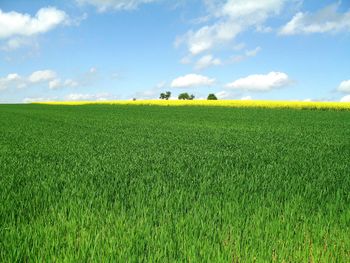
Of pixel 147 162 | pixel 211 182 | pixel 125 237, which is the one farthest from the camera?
pixel 147 162

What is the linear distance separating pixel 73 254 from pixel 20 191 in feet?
8.79

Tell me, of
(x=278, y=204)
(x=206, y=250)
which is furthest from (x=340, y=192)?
(x=206, y=250)

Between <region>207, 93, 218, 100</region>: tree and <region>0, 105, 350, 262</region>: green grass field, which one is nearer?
<region>0, 105, 350, 262</region>: green grass field

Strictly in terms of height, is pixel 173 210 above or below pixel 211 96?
below

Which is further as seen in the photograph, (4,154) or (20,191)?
(4,154)

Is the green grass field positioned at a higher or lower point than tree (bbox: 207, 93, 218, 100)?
lower

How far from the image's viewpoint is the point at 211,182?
20.9 ft

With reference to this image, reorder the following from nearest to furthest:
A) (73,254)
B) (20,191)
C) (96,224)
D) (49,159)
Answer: (73,254) → (96,224) → (20,191) → (49,159)

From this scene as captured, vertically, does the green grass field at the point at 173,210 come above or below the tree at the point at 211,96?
below

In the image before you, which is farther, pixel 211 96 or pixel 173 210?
pixel 211 96

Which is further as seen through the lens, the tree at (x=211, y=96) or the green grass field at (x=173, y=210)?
the tree at (x=211, y=96)

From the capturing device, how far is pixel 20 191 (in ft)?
19.3

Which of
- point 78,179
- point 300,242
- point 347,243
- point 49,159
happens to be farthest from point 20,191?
point 347,243

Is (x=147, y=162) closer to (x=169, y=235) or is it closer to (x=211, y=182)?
(x=211, y=182)
